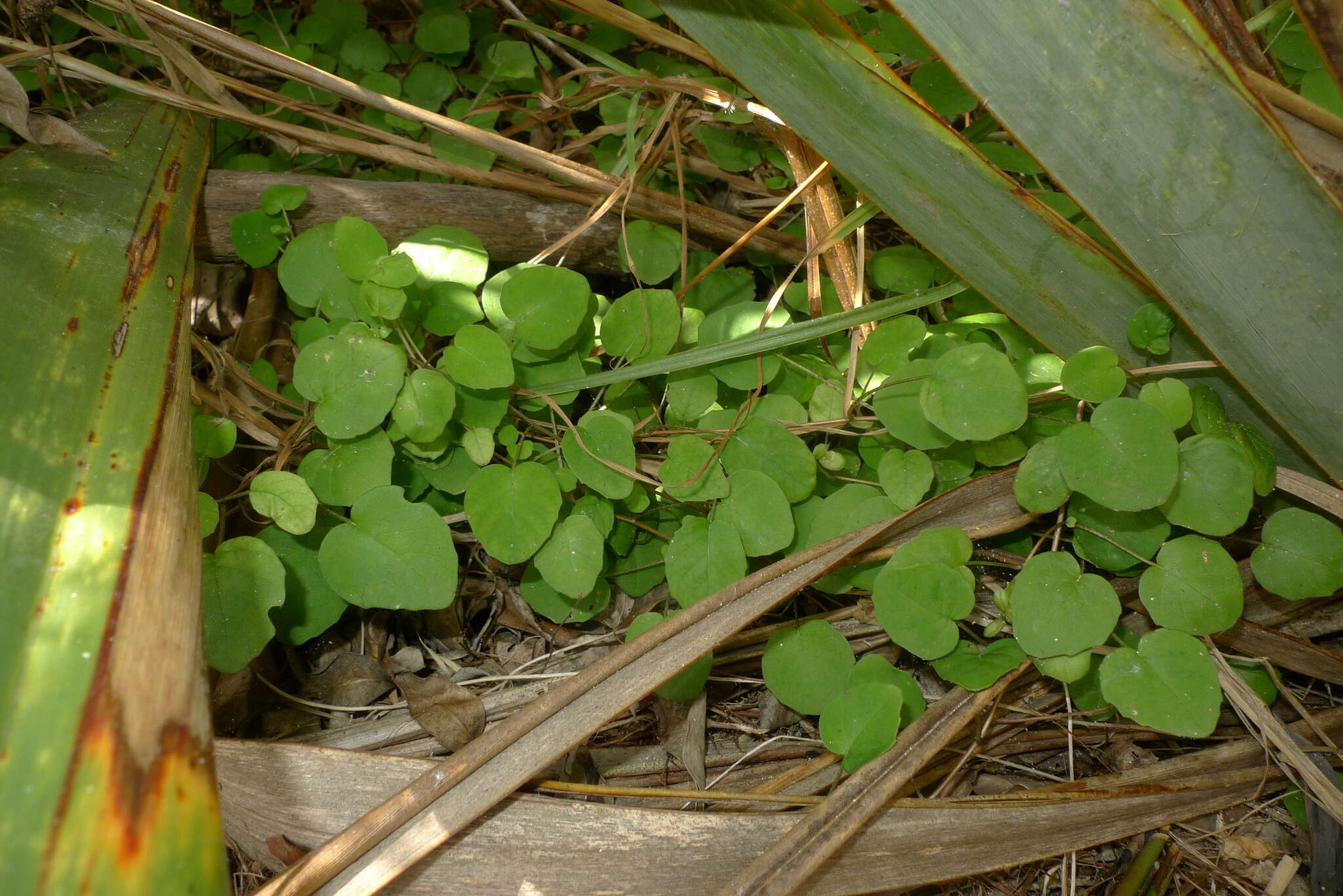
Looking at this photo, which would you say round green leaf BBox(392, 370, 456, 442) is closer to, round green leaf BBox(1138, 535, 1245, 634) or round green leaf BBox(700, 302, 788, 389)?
round green leaf BBox(700, 302, 788, 389)

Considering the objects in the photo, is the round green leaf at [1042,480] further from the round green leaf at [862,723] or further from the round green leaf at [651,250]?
the round green leaf at [651,250]

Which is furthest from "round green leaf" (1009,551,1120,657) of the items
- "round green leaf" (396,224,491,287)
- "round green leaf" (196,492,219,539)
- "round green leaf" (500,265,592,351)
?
"round green leaf" (196,492,219,539)

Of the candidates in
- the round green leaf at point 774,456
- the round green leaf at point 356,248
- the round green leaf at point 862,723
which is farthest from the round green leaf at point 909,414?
the round green leaf at point 356,248

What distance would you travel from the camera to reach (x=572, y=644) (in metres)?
1.47

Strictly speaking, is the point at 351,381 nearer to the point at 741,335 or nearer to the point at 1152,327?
the point at 741,335

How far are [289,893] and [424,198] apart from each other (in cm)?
117

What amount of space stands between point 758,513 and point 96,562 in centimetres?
85

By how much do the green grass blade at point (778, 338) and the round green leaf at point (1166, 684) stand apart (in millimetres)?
598

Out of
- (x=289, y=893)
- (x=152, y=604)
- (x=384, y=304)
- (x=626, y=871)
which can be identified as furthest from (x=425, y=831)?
(x=384, y=304)

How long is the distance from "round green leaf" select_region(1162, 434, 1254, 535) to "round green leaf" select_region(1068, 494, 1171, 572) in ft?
0.15

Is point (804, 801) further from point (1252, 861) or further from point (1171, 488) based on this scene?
point (1252, 861)

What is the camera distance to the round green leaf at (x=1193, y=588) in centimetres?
118

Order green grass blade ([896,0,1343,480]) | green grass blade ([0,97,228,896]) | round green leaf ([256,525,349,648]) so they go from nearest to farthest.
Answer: green grass blade ([0,97,228,896]) < green grass blade ([896,0,1343,480]) < round green leaf ([256,525,349,648])

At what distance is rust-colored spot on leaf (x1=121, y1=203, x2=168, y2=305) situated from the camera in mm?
1101
